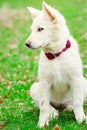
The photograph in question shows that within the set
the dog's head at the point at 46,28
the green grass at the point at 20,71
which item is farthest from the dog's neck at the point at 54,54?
the green grass at the point at 20,71

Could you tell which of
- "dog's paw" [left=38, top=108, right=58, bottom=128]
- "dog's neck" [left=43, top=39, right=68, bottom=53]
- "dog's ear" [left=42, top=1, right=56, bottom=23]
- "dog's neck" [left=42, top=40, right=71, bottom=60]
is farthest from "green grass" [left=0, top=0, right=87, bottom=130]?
"dog's ear" [left=42, top=1, right=56, bottom=23]

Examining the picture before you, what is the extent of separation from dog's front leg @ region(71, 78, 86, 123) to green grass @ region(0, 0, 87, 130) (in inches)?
5.5

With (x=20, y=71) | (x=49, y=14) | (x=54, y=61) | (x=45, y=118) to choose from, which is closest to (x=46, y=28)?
(x=49, y=14)

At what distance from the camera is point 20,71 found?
1496cm

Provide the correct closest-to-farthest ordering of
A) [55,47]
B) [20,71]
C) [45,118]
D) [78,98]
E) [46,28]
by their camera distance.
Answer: [46,28] < [55,47] < [78,98] < [45,118] < [20,71]

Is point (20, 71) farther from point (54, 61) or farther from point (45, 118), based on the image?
point (54, 61)

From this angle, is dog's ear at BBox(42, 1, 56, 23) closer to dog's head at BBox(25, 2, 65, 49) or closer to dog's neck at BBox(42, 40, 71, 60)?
dog's head at BBox(25, 2, 65, 49)

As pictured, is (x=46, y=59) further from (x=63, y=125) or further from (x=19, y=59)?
(x=19, y=59)

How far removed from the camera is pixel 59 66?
8797mm

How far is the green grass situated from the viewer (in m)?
9.31

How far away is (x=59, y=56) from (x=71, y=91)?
0.68m

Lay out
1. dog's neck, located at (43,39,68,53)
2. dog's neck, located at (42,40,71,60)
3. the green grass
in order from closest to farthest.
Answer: dog's neck, located at (43,39,68,53), dog's neck, located at (42,40,71,60), the green grass

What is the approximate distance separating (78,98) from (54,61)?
2.42 ft

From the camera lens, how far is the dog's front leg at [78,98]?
350 inches
